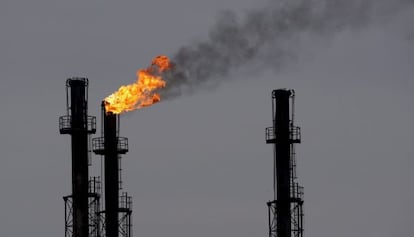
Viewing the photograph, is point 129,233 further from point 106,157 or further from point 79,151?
point 79,151

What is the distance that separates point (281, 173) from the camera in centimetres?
11781

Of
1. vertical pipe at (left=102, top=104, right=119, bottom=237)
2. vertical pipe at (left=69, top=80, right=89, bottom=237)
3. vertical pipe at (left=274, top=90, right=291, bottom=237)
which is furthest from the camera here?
vertical pipe at (left=102, top=104, right=119, bottom=237)

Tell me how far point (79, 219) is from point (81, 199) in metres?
1.10

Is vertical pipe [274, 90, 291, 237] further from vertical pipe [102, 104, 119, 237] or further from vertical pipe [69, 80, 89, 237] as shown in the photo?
vertical pipe [102, 104, 119, 237]

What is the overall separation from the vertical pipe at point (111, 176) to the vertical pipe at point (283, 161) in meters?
11.9

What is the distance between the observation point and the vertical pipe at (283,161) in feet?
384

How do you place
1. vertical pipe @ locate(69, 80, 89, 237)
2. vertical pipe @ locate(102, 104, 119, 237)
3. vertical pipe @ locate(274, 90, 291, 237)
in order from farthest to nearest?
vertical pipe @ locate(102, 104, 119, 237) → vertical pipe @ locate(274, 90, 291, 237) → vertical pipe @ locate(69, 80, 89, 237)

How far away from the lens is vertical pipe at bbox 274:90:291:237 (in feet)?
384

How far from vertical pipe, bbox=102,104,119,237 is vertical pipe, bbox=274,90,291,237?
11911mm

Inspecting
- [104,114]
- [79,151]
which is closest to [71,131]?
[79,151]

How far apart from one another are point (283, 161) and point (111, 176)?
526 inches

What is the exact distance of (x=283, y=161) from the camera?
11788 cm

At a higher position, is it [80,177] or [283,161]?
[283,161]

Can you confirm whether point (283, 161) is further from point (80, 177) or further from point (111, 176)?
point (111, 176)
